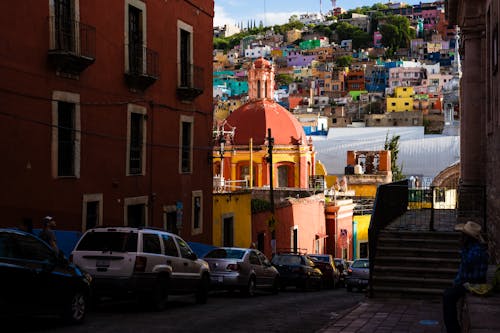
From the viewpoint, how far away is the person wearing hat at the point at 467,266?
9.17 metres

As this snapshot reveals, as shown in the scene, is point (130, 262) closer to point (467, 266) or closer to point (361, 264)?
point (467, 266)

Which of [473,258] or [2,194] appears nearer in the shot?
[473,258]

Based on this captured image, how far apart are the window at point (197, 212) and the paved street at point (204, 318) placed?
8397mm

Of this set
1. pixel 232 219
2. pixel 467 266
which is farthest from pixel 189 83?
pixel 467 266

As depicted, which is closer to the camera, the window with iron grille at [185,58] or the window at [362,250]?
the window with iron grille at [185,58]

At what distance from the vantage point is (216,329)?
12.3m

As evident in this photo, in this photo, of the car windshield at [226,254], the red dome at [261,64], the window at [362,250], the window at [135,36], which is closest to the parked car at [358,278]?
the car windshield at [226,254]

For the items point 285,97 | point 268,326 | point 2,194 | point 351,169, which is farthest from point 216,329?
point 285,97

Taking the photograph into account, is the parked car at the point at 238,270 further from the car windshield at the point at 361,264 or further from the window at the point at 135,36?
the car windshield at the point at 361,264

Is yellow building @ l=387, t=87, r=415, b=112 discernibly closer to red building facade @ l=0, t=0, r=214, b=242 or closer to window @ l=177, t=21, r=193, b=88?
red building facade @ l=0, t=0, r=214, b=242

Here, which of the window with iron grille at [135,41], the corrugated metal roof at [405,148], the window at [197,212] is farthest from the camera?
the corrugated metal roof at [405,148]

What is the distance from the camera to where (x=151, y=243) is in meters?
14.8

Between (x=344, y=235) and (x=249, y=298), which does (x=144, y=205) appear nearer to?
(x=249, y=298)

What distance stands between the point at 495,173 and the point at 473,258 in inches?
284
